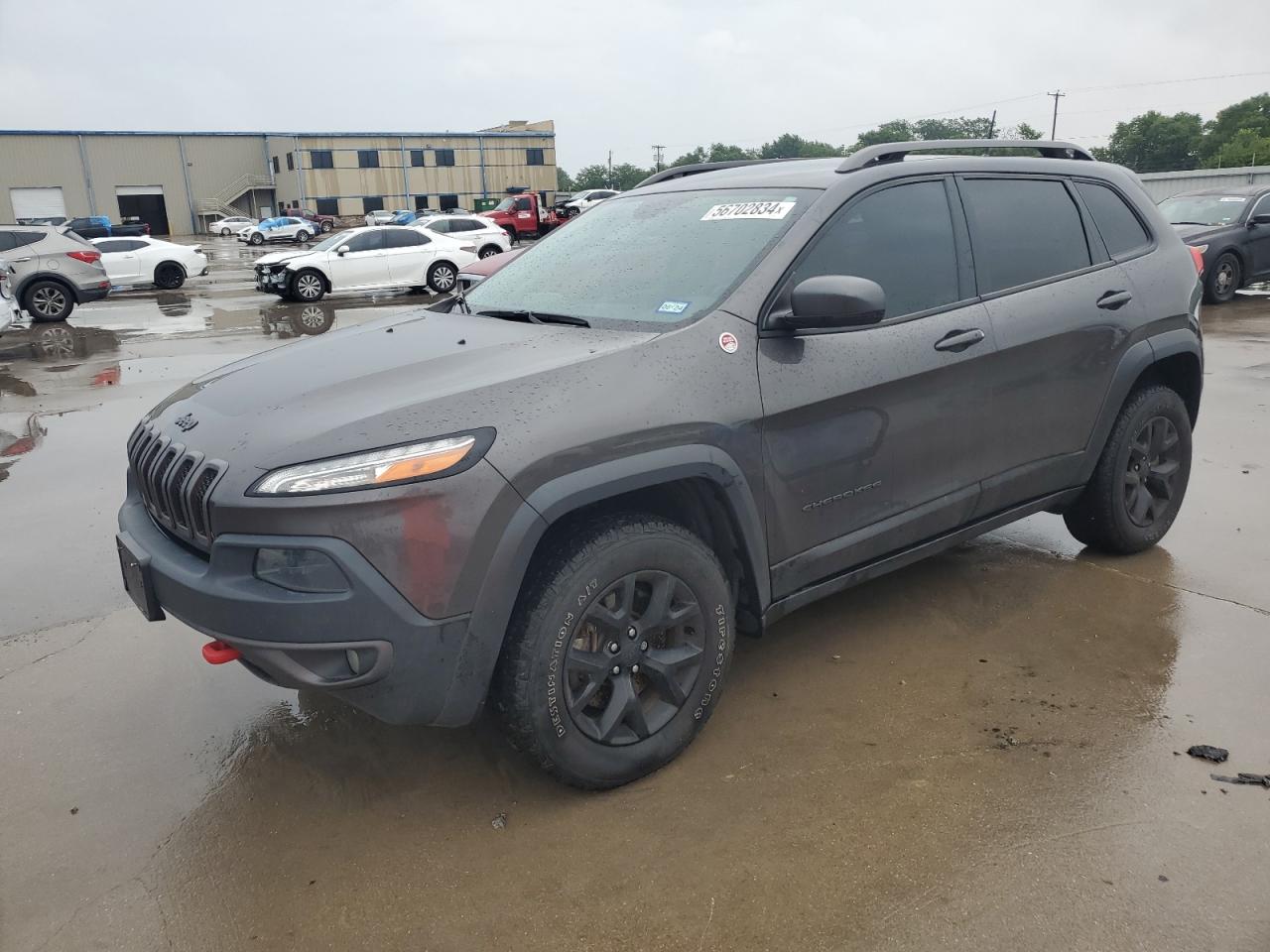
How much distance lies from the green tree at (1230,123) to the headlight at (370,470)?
98.0 meters

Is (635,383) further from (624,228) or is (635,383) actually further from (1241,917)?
(1241,917)

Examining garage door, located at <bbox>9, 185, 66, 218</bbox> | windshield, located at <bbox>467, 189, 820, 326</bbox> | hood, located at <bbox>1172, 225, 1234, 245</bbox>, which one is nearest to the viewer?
windshield, located at <bbox>467, 189, 820, 326</bbox>

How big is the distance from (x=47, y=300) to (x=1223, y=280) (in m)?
18.0

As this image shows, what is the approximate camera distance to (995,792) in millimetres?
2760

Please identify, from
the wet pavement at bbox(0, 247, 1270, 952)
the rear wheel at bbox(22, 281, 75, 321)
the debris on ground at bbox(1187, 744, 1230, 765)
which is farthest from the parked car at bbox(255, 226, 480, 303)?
the debris on ground at bbox(1187, 744, 1230, 765)

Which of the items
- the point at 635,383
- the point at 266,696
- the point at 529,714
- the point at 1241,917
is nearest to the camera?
the point at 1241,917

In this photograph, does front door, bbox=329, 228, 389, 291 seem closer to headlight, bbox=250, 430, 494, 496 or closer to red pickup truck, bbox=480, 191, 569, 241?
red pickup truck, bbox=480, 191, 569, 241

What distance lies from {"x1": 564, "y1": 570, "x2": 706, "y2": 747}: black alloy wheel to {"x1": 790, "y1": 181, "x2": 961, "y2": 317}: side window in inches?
44.7

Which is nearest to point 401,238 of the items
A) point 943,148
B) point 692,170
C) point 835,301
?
point 692,170

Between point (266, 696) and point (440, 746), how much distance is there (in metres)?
0.79

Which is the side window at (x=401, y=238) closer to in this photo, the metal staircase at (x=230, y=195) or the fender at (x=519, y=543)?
the fender at (x=519, y=543)

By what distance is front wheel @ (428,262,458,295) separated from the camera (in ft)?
61.9

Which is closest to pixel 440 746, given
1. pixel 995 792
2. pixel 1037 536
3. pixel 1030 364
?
pixel 995 792

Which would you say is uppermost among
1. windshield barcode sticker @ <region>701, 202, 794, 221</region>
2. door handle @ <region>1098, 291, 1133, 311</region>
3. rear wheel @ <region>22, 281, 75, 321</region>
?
windshield barcode sticker @ <region>701, 202, 794, 221</region>
